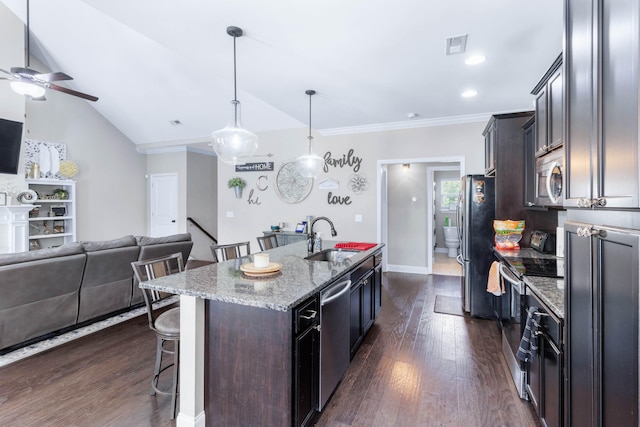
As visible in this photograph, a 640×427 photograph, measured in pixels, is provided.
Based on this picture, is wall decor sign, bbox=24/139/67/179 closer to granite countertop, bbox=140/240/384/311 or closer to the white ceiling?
the white ceiling

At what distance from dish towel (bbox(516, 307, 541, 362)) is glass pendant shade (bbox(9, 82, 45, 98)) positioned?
4730 millimetres

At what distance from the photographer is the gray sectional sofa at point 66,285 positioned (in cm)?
264

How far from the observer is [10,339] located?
271 cm

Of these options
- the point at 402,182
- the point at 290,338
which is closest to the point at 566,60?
the point at 290,338

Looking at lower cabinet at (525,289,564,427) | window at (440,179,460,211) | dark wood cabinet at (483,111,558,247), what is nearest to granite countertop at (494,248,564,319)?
lower cabinet at (525,289,564,427)

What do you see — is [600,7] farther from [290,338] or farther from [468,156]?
[468,156]

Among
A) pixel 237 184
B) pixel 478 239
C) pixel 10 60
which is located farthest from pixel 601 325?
pixel 10 60

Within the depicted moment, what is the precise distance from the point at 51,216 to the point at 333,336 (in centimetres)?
685

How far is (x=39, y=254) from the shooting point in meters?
2.75

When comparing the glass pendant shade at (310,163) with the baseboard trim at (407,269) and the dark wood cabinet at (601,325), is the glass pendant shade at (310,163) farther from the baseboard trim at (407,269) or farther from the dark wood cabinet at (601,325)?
the baseboard trim at (407,269)

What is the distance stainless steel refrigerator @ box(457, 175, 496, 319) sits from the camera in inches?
141

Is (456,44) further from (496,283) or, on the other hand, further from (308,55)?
(496,283)

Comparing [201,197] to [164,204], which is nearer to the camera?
[164,204]

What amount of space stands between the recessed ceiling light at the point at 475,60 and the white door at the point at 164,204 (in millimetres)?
6904
